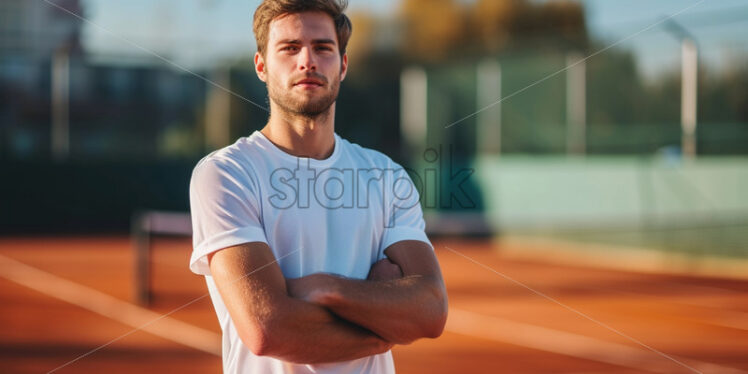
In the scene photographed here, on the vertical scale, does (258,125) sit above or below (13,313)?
above

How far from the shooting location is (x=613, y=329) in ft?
25.9

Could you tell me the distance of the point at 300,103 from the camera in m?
2.02

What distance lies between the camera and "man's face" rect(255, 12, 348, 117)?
200cm

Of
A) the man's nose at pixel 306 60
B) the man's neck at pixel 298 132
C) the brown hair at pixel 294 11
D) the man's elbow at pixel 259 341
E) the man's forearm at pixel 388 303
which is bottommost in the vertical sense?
the man's elbow at pixel 259 341

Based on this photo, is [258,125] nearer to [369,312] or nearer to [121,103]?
[121,103]

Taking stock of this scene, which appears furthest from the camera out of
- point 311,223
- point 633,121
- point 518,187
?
point 518,187

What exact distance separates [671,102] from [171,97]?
33.2 feet

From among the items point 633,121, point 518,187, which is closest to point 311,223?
point 633,121

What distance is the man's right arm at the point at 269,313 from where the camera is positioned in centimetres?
189

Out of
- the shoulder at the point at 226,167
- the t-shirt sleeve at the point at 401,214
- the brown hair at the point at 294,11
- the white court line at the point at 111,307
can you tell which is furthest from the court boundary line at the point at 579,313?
the shoulder at the point at 226,167

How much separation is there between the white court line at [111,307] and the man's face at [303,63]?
4986 millimetres

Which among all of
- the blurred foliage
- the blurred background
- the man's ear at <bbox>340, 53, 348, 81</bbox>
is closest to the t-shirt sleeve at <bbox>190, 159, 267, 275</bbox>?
the man's ear at <bbox>340, 53, 348, 81</bbox>

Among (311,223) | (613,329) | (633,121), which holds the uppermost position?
(633,121)

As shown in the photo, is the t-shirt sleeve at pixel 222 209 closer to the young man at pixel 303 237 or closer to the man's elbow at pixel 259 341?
the young man at pixel 303 237
